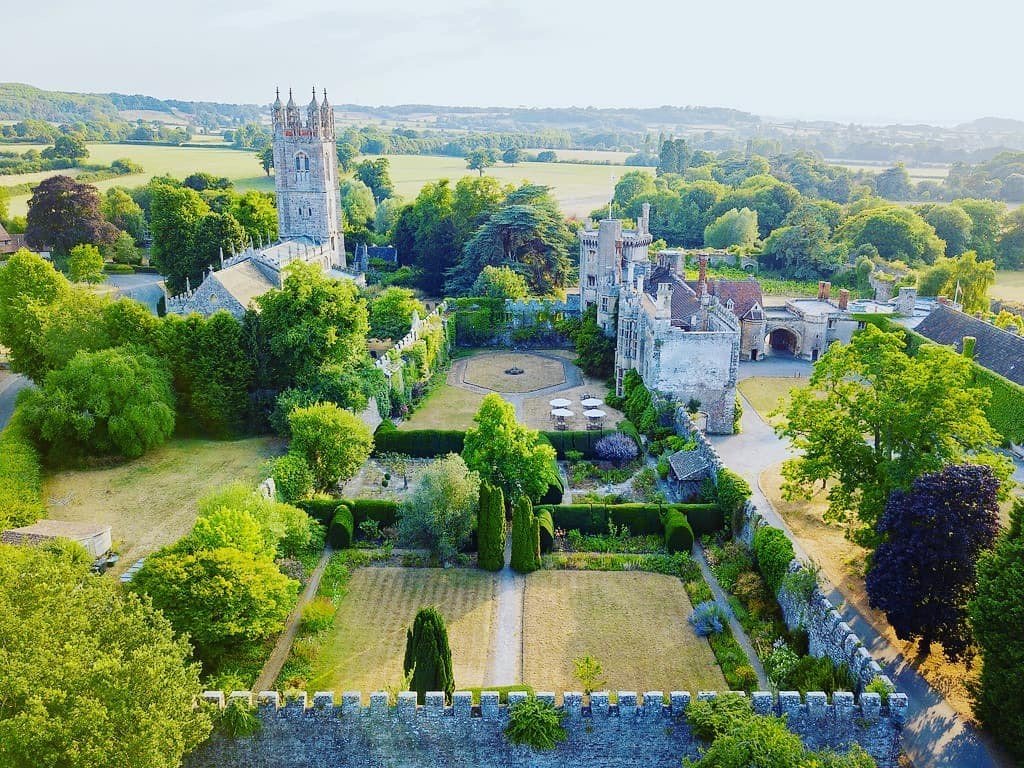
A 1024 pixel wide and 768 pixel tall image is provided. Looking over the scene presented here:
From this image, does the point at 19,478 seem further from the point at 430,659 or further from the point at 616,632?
the point at 616,632

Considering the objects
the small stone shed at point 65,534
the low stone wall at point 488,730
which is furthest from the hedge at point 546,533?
the small stone shed at point 65,534

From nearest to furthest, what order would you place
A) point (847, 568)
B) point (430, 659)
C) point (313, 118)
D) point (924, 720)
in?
point (430, 659), point (924, 720), point (847, 568), point (313, 118)

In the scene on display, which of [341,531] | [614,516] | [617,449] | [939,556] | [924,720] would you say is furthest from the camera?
[617,449]

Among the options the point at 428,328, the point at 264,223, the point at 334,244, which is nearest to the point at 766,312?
the point at 428,328

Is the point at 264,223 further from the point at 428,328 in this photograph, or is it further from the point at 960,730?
the point at 960,730

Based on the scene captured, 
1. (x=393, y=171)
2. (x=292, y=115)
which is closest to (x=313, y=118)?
(x=292, y=115)

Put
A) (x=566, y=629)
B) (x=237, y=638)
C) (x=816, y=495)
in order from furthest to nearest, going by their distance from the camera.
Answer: (x=816, y=495) < (x=566, y=629) < (x=237, y=638)

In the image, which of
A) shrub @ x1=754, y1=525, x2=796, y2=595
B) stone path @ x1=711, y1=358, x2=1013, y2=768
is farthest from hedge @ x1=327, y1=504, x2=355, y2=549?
stone path @ x1=711, y1=358, x2=1013, y2=768
